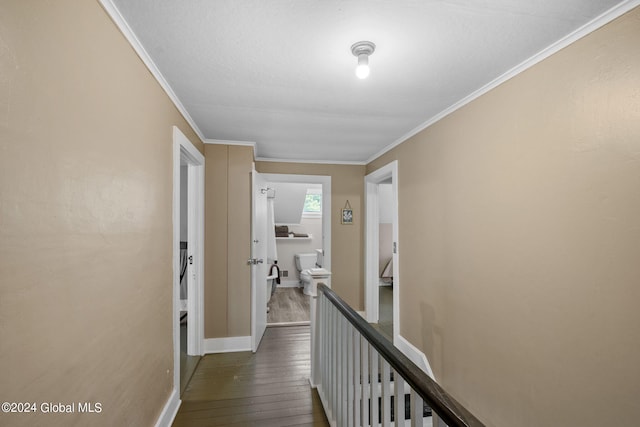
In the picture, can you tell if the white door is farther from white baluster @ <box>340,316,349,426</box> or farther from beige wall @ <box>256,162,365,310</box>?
white baluster @ <box>340,316,349,426</box>

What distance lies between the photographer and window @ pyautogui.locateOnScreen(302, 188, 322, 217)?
6.43 metres

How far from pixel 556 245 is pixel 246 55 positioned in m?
1.84

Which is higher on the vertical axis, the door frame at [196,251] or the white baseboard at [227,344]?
the door frame at [196,251]

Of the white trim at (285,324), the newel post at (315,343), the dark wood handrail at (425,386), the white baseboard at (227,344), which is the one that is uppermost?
the dark wood handrail at (425,386)

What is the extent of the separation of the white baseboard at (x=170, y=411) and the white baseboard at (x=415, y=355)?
6.17 feet

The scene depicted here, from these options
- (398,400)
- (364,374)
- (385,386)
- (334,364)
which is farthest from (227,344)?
(398,400)

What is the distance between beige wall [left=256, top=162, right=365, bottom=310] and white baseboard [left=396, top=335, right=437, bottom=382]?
44.9 inches

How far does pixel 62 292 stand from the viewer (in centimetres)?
90

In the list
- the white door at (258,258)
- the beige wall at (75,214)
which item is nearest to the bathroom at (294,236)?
the white door at (258,258)

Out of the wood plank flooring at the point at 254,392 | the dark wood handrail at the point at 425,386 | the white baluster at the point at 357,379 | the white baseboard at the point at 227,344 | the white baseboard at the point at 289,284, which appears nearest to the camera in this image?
the dark wood handrail at the point at 425,386

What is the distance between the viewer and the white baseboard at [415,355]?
247 cm

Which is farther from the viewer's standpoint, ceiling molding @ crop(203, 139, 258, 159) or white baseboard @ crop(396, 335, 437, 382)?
ceiling molding @ crop(203, 139, 258, 159)

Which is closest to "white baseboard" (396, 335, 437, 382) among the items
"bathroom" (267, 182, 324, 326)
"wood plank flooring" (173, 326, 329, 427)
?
"wood plank flooring" (173, 326, 329, 427)

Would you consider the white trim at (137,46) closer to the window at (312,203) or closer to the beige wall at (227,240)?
the beige wall at (227,240)
